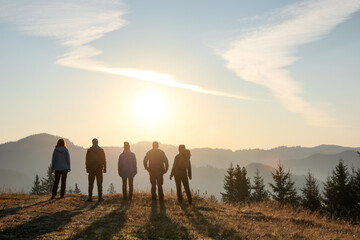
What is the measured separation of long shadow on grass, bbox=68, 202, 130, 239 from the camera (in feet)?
24.9

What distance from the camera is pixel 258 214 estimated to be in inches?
551

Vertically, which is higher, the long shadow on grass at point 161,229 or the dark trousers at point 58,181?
the dark trousers at point 58,181

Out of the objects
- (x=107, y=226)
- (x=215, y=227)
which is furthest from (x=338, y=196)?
(x=107, y=226)

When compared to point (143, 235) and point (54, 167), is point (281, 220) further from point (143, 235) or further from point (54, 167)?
point (54, 167)

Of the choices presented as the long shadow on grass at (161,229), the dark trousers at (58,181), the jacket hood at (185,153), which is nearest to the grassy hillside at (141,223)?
the long shadow on grass at (161,229)

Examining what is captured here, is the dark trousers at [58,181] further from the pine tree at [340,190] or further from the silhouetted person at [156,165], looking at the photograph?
the pine tree at [340,190]

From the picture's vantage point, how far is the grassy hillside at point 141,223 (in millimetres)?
7953

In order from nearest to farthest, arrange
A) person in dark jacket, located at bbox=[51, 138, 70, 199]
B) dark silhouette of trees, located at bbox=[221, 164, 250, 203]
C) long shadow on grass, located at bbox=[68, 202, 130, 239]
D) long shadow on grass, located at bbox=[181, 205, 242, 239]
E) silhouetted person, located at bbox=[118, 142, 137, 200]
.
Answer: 1. long shadow on grass, located at bbox=[68, 202, 130, 239]
2. long shadow on grass, located at bbox=[181, 205, 242, 239]
3. person in dark jacket, located at bbox=[51, 138, 70, 199]
4. silhouetted person, located at bbox=[118, 142, 137, 200]
5. dark silhouette of trees, located at bbox=[221, 164, 250, 203]

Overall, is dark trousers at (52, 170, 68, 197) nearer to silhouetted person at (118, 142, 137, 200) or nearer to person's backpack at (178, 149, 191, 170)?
silhouetted person at (118, 142, 137, 200)

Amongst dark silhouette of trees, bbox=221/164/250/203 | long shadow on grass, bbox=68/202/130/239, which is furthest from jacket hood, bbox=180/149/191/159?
dark silhouette of trees, bbox=221/164/250/203

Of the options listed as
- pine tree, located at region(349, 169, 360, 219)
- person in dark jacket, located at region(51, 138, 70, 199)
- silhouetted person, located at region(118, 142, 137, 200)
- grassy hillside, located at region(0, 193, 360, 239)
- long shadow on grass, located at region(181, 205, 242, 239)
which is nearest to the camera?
grassy hillside, located at region(0, 193, 360, 239)

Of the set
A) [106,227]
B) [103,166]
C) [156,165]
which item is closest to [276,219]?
[156,165]

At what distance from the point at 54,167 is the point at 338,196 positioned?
33.1 metres

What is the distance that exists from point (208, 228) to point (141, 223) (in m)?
2.00
